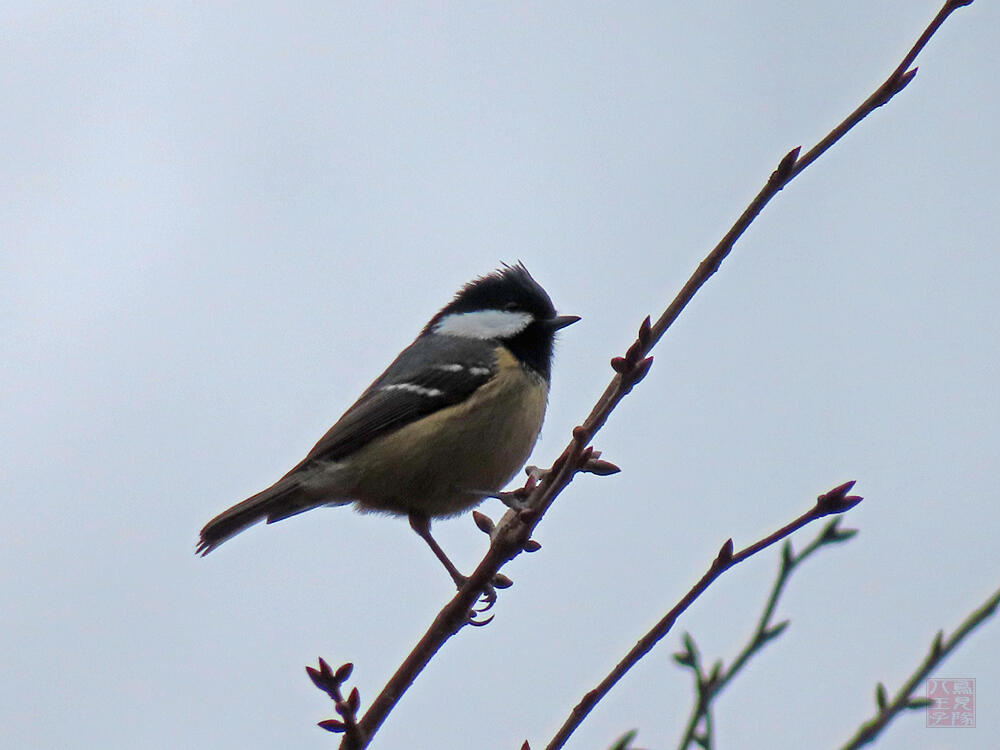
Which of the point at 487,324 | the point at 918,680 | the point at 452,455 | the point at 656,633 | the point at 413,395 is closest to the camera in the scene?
the point at 918,680

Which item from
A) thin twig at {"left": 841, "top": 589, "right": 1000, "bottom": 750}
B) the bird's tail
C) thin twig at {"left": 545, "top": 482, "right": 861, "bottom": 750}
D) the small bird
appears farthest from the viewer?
the small bird

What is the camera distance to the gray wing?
512 centimetres

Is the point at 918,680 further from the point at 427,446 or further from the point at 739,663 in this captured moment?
the point at 427,446

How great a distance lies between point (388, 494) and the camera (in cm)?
510

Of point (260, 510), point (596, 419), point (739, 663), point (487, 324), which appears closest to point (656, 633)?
point (739, 663)

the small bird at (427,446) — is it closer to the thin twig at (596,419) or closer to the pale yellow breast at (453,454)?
the pale yellow breast at (453,454)

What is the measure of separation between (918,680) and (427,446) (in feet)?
12.4

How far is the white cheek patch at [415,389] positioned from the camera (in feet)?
17.0

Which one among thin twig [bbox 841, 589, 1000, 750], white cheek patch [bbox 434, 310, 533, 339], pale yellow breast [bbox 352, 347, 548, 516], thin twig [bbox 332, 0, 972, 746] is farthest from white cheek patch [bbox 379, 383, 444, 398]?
thin twig [bbox 841, 589, 1000, 750]

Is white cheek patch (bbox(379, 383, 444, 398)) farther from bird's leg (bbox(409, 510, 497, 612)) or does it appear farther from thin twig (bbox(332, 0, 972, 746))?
thin twig (bbox(332, 0, 972, 746))

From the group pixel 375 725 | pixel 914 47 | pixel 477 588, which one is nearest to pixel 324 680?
pixel 375 725

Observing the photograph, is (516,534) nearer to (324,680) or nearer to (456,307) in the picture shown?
(324,680)

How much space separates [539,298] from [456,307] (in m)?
0.57

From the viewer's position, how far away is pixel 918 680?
4.25 ft
